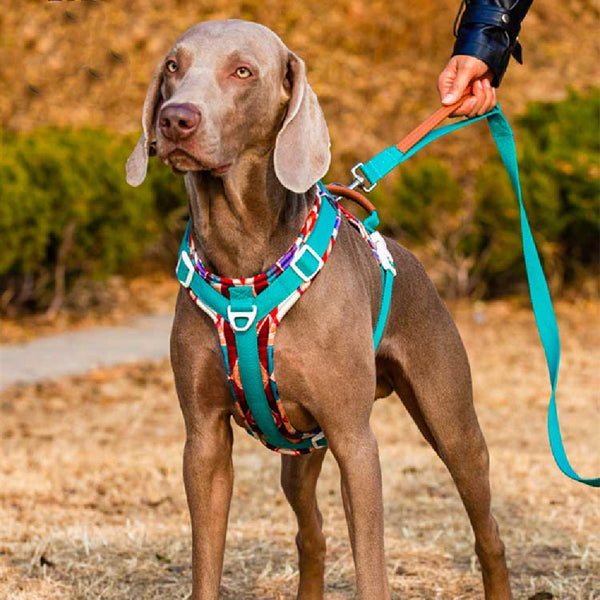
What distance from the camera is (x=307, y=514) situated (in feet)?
12.7

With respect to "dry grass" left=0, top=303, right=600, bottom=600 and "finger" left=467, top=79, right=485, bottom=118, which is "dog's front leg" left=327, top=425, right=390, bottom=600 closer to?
"dry grass" left=0, top=303, right=600, bottom=600

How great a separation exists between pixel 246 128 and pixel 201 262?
412 millimetres

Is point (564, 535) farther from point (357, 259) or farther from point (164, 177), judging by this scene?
point (164, 177)

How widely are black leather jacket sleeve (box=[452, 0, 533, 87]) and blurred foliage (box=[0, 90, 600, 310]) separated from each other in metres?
5.61

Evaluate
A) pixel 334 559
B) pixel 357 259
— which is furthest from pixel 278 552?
pixel 357 259

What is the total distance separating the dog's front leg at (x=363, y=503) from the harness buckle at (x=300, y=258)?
432mm

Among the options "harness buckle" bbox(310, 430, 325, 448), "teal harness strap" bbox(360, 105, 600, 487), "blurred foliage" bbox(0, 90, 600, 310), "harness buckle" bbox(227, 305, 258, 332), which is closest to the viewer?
"harness buckle" bbox(227, 305, 258, 332)

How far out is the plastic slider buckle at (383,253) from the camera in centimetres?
345

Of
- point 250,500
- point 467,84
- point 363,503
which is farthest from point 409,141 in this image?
point 250,500

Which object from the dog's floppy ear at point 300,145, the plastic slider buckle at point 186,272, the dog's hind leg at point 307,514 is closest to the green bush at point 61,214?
the dog's hind leg at point 307,514

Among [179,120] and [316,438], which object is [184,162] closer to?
[179,120]

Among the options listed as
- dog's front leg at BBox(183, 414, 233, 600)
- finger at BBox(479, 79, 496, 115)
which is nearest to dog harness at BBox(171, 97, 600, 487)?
dog's front leg at BBox(183, 414, 233, 600)

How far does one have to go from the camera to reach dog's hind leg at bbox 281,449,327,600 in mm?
3803

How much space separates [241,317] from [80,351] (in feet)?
19.6
